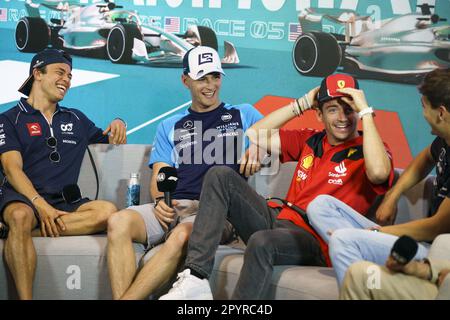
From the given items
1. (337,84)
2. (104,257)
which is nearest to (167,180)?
(104,257)

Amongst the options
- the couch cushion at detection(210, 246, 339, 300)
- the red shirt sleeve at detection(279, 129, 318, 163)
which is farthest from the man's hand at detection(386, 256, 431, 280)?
the red shirt sleeve at detection(279, 129, 318, 163)

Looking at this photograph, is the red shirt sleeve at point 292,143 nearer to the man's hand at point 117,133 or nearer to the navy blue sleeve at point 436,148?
the navy blue sleeve at point 436,148

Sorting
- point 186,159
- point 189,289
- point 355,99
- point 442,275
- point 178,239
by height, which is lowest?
point 189,289

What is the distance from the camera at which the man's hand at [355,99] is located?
353cm

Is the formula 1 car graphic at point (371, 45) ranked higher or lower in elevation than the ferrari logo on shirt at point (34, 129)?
higher

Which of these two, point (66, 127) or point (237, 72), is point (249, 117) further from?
point (237, 72)

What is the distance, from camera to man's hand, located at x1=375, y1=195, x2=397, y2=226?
141 inches

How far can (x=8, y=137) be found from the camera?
4195mm

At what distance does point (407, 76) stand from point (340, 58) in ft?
1.38

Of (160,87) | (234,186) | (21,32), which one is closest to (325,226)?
(234,186)

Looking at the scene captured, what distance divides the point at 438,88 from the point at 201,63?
1.44 m

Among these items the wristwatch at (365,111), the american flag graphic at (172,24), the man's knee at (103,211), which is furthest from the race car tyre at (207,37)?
the wristwatch at (365,111)

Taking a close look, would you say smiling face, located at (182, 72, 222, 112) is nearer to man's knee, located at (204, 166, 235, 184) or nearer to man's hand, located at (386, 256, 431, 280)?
man's knee, located at (204, 166, 235, 184)

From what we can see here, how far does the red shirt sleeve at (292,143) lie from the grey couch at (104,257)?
325 mm
